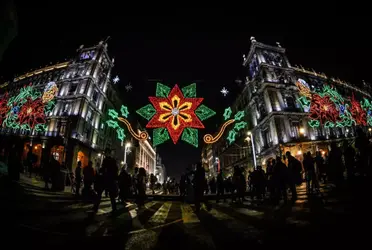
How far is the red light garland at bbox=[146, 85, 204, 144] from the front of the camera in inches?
391

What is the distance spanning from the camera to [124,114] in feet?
34.3

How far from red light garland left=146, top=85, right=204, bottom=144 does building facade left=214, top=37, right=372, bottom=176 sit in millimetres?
11954

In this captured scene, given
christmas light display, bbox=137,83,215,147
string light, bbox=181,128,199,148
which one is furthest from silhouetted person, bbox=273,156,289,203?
string light, bbox=181,128,199,148

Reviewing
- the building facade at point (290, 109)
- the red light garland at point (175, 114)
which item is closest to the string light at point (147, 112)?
the red light garland at point (175, 114)

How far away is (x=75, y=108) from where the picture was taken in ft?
96.4

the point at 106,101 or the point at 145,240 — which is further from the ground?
the point at 106,101

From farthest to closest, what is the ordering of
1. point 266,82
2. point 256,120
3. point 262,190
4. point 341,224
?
point 256,120, point 266,82, point 262,190, point 341,224

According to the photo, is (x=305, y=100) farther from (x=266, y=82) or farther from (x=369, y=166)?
(x=369, y=166)

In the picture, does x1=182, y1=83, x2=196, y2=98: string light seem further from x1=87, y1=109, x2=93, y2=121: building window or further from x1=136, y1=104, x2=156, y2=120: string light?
x1=87, y1=109, x2=93, y2=121: building window

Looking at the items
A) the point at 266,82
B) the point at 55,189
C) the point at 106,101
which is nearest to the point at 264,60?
the point at 266,82

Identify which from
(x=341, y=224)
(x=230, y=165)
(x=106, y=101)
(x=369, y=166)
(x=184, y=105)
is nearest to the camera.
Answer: (x=341, y=224)

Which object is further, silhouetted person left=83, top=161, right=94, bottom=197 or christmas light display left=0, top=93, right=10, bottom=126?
christmas light display left=0, top=93, right=10, bottom=126

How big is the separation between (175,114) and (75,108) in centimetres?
2618

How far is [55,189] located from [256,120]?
104 ft
